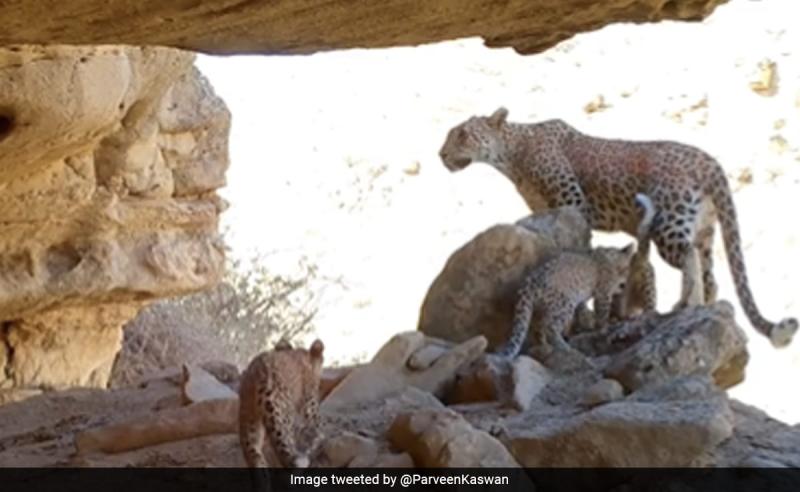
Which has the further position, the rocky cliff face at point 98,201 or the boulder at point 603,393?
the rocky cliff face at point 98,201

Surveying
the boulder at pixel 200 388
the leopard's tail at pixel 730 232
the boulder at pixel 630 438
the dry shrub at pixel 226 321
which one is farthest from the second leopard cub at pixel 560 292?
the dry shrub at pixel 226 321

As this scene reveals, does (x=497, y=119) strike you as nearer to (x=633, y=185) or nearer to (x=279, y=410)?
(x=633, y=185)

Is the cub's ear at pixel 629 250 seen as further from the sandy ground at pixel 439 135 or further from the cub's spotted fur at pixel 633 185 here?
the sandy ground at pixel 439 135

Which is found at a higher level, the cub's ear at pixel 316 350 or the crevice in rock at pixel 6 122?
the crevice in rock at pixel 6 122

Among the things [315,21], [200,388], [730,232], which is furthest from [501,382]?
[315,21]

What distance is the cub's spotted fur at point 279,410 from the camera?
397 centimetres

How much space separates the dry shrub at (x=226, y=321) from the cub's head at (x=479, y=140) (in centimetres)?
396

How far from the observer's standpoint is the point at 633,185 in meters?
5.75

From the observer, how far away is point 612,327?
5328 mm

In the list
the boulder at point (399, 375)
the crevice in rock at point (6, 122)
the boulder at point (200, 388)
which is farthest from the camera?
the crevice in rock at point (6, 122)

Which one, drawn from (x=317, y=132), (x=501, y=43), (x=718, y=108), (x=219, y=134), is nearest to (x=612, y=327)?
(x=501, y=43)

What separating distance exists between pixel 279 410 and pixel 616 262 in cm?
185
